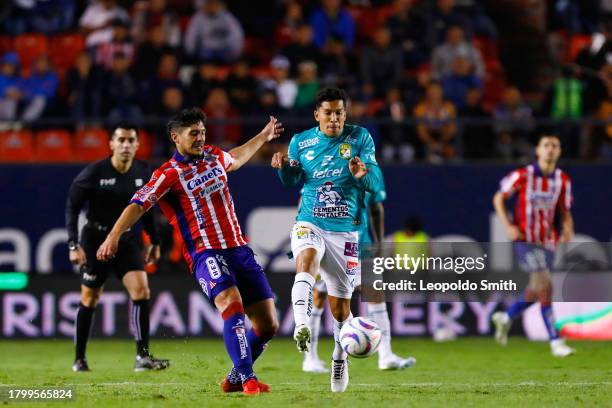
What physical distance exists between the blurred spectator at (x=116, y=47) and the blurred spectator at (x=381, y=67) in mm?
3529

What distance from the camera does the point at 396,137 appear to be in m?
17.2

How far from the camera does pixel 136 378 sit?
1100 centimetres

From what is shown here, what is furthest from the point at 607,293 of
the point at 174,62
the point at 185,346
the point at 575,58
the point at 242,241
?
the point at 242,241

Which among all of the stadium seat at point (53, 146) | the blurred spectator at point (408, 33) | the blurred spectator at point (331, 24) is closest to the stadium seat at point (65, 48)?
the stadium seat at point (53, 146)

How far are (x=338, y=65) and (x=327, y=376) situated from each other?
25.9 ft

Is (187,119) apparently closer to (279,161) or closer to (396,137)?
(279,161)

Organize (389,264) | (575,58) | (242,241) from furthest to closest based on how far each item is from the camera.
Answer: (575,58)
(389,264)
(242,241)

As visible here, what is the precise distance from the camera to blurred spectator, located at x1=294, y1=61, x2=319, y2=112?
17.6m

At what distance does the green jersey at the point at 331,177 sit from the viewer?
32.3 feet

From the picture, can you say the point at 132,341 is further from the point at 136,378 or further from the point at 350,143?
the point at 350,143

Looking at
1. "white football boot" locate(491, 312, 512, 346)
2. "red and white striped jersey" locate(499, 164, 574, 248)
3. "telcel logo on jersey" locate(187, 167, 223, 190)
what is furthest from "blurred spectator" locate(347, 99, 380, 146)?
"telcel logo on jersey" locate(187, 167, 223, 190)

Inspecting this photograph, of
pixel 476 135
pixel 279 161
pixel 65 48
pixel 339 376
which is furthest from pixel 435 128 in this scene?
pixel 339 376

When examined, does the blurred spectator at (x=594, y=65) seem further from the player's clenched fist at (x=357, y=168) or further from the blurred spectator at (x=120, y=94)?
the player's clenched fist at (x=357, y=168)

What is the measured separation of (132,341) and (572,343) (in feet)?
18.6
